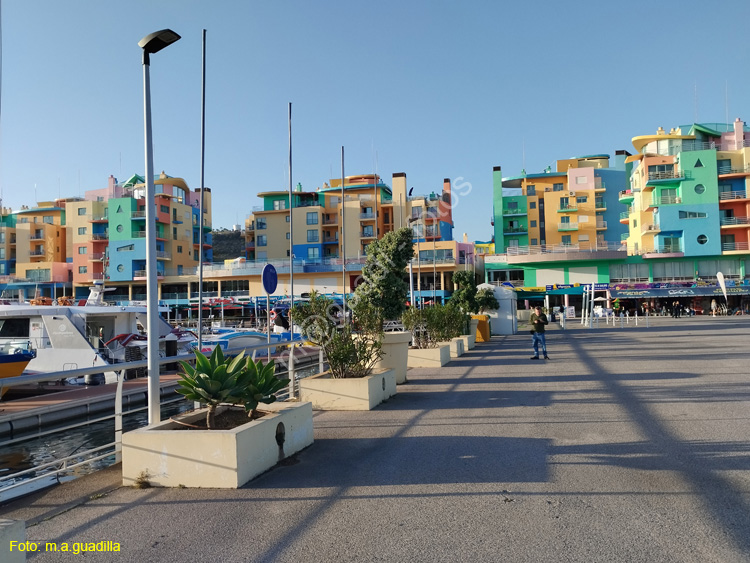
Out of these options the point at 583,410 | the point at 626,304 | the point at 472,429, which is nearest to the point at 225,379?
the point at 472,429

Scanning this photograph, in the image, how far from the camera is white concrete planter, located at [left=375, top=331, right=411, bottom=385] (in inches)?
481

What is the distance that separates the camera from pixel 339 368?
9.99 meters

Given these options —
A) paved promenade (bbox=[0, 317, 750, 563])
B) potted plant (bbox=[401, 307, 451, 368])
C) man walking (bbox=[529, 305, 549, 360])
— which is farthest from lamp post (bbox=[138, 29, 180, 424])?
man walking (bbox=[529, 305, 549, 360])

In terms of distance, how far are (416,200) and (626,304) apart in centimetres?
2719

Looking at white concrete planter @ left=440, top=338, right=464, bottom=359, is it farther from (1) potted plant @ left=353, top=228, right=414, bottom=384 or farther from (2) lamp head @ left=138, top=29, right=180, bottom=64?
(2) lamp head @ left=138, top=29, right=180, bottom=64

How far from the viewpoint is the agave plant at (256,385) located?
6102 mm

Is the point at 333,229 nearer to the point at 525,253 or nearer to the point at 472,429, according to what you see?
the point at 525,253

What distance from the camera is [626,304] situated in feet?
227

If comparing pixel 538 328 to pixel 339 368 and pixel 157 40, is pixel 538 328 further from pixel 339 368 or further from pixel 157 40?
pixel 157 40

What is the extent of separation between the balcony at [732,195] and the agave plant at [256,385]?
69435 millimetres

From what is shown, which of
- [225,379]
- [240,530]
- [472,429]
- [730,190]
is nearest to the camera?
[240,530]

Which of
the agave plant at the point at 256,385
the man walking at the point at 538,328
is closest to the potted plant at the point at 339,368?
the agave plant at the point at 256,385

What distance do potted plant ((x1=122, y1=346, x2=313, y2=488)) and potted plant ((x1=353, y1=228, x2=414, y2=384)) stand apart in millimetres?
5542

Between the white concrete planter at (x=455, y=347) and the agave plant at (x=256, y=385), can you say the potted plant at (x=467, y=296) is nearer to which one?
the white concrete planter at (x=455, y=347)
